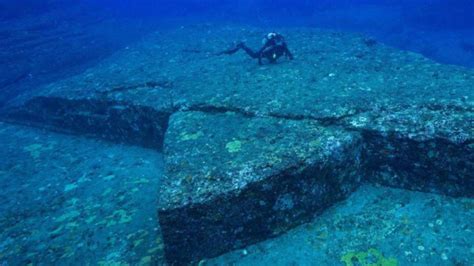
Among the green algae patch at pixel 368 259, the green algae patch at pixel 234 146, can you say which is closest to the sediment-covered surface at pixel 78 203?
the green algae patch at pixel 234 146

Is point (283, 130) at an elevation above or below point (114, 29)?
above

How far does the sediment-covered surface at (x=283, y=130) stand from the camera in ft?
9.29

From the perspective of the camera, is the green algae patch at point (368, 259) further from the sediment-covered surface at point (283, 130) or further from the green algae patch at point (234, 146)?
the green algae patch at point (234, 146)

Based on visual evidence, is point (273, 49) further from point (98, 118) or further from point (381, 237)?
point (381, 237)

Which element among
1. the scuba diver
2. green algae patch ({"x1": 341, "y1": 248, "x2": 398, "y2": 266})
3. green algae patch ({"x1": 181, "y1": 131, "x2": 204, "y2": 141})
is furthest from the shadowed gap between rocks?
the scuba diver

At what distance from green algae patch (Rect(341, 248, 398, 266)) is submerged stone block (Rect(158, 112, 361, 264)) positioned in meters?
0.49

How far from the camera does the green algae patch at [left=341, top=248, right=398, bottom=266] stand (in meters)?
2.68

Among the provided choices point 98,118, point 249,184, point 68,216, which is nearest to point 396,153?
point 249,184

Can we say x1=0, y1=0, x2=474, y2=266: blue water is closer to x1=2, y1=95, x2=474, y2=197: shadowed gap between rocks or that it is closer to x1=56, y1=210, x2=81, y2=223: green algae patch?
x1=56, y1=210, x2=81, y2=223: green algae patch

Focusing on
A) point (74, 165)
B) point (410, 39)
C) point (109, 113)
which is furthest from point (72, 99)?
point (410, 39)

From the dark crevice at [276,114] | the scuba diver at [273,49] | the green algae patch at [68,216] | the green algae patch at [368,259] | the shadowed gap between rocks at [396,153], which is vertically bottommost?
the green algae patch at [68,216]

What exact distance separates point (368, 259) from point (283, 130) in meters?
1.41

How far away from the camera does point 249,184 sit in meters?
2.77

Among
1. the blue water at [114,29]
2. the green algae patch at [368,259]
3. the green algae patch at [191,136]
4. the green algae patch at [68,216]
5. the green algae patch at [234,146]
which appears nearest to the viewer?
the green algae patch at [368,259]
